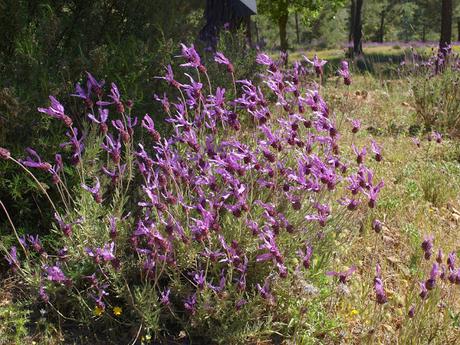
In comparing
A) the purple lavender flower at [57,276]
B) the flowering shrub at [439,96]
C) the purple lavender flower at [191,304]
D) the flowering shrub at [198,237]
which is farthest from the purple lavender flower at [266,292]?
the flowering shrub at [439,96]

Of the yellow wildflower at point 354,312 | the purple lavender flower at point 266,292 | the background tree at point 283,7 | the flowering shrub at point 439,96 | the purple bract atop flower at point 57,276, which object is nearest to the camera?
the purple lavender flower at point 266,292

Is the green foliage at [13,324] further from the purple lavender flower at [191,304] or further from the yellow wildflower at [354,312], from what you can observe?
the yellow wildflower at [354,312]

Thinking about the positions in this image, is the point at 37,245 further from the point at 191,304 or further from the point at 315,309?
the point at 315,309

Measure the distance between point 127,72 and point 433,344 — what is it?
8.05ft

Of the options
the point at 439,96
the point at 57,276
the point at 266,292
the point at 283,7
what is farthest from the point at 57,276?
the point at 283,7

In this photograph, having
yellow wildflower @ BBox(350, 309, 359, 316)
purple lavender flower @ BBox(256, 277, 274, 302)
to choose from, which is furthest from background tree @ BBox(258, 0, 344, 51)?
purple lavender flower @ BBox(256, 277, 274, 302)

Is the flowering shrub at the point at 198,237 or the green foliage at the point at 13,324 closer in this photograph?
the flowering shrub at the point at 198,237

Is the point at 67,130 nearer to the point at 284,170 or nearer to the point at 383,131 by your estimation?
the point at 284,170

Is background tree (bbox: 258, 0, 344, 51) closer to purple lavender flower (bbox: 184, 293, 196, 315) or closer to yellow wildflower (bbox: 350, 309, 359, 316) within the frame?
yellow wildflower (bbox: 350, 309, 359, 316)

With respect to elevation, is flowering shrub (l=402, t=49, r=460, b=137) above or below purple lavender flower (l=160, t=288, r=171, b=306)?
above

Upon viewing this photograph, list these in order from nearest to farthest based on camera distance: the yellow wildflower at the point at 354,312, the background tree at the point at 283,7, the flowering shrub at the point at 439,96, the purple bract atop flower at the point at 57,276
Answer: the purple bract atop flower at the point at 57,276 → the yellow wildflower at the point at 354,312 → the flowering shrub at the point at 439,96 → the background tree at the point at 283,7

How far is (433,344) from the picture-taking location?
2.29 metres

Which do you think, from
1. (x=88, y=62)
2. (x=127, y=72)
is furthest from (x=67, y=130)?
(x=127, y=72)

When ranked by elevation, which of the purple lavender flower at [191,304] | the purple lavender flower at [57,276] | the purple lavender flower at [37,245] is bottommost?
the purple lavender flower at [191,304]
